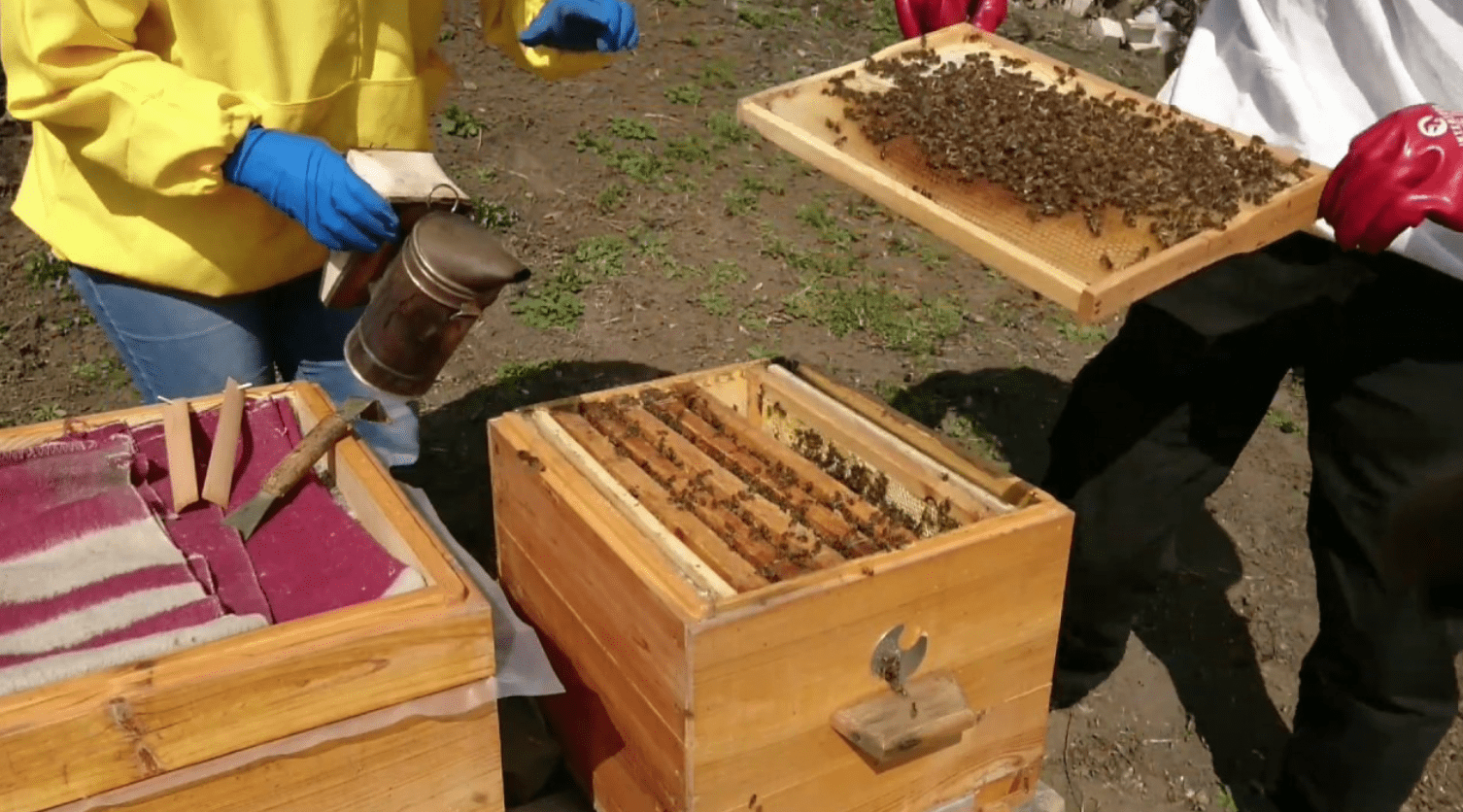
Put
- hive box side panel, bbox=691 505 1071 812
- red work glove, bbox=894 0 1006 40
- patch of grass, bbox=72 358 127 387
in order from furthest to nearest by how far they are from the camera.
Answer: patch of grass, bbox=72 358 127 387, red work glove, bbox=894 0 1006 40, hive box side panel, bbox=691 505 1071 812

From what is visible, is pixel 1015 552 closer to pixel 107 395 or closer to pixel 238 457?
pixel 238 457

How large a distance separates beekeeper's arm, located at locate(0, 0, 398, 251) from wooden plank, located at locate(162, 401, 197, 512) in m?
0.38

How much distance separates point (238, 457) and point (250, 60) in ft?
2.44

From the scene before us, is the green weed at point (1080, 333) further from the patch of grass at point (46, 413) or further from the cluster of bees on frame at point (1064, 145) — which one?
the patch of grass at point (46, 413)

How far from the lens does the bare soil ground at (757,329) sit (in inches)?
139

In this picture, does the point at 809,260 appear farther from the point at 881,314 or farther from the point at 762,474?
the point at 762,474

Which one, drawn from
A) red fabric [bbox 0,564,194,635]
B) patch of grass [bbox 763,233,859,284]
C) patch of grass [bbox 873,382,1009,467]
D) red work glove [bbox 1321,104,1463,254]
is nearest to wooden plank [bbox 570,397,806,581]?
red fabric [bbox 0,564,194,635]

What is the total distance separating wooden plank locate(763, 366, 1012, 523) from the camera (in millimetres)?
2146

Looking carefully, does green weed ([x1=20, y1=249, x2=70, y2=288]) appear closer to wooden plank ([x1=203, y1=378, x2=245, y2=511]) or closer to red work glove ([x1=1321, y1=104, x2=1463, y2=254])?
wooden plank ([x1=203, y1=378, x2=245, y2=511])

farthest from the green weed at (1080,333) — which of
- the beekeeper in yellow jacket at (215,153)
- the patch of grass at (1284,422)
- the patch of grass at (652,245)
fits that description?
the beekeeper in yellow jacket at (215,153)

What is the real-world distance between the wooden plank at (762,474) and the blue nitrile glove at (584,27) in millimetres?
896

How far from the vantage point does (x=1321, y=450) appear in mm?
2611

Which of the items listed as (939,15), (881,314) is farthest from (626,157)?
(939,15)

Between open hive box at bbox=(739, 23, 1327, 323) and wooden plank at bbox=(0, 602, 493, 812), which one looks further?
open hive box at bbox=(739, 23, 1327, 323)
